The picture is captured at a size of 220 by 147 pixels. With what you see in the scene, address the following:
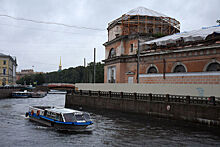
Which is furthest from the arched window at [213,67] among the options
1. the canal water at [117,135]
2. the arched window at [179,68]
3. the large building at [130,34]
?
the large building at [130,34]

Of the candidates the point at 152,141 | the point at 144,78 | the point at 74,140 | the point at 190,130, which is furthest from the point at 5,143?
the point at 144,78

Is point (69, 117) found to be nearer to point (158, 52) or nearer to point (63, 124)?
point (63, 124)

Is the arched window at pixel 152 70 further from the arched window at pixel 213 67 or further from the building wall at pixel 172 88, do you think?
the arched window at pixel 213 67

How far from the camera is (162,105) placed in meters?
29.6

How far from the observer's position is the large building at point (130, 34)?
49500 mm

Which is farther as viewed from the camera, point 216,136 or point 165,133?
point 165,133

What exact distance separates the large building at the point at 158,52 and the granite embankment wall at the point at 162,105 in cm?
370

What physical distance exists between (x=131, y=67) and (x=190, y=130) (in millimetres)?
25992

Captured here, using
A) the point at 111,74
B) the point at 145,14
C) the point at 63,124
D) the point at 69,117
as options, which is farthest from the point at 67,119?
the point at 145,14

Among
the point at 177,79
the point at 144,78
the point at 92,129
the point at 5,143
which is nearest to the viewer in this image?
the point at 5,143

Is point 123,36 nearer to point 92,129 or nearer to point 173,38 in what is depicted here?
point 173,38

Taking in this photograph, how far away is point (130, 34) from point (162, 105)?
23.9 metres

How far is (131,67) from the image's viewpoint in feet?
161

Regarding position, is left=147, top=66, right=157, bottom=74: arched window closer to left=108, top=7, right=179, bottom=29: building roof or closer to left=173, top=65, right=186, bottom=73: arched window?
left=173, top=65, right=186, bottom=73: arched window
